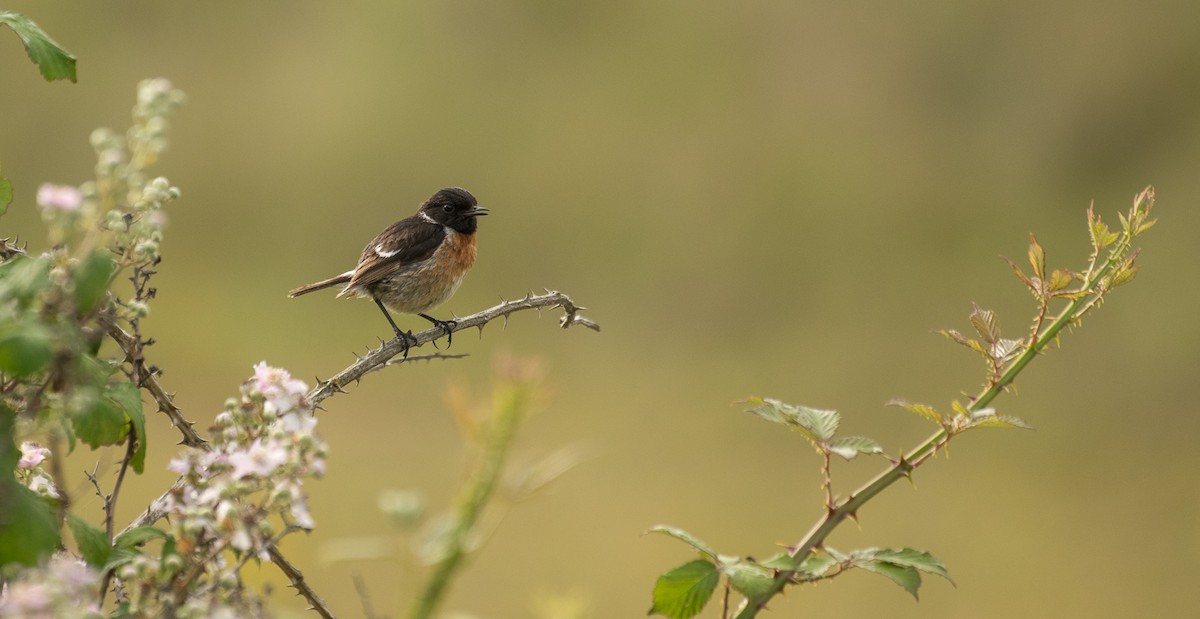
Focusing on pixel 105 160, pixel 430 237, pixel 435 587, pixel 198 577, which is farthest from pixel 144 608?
pixel 430 237

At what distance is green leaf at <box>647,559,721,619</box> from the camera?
5.74ft

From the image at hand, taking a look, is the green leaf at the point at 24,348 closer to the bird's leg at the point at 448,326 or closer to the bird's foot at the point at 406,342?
the bird's foot at the point at 406,342

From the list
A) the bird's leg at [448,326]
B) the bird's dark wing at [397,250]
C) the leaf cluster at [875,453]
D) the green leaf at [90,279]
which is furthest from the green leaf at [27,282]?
the bird's dark wing at [397,250]

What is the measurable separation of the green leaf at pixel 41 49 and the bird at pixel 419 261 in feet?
12.1

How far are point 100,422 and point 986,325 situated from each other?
142cm

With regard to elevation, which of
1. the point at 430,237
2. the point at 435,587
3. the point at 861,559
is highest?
the point at 430,237

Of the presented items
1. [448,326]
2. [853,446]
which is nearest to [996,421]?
[853,446]

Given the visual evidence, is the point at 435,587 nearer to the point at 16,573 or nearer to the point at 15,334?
the point at 15,334

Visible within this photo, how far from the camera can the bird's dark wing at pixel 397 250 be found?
5.79m

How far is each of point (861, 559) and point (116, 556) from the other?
3.58 feet

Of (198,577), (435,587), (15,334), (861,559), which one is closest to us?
(435,587)

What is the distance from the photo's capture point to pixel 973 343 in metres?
1.81

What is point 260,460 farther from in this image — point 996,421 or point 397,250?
point 397,250

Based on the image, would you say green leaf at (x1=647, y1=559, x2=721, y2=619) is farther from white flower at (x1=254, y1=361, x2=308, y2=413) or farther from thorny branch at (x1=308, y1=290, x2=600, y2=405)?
thorny branch at (x1=308, y1=290, x2=600, y2=405)
